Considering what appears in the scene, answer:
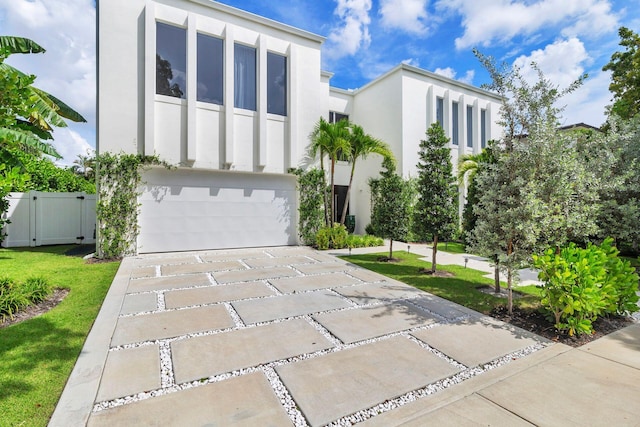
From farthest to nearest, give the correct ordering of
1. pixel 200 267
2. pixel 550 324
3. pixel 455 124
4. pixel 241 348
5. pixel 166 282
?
1. pixel 455 124
2. pixel 200 267
3. pixel 166 282
4. pixel 550 324
5. pixel 241 348

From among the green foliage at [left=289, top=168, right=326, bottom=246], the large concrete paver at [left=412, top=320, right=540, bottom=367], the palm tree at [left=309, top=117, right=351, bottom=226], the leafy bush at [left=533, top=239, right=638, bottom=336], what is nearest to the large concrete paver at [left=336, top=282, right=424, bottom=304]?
the large concrete paver at [left=412, top=320, right=540, bottom=367]

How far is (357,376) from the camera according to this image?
3.21m

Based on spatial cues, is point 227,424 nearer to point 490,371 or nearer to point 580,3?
point 490,371

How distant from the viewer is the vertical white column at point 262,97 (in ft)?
38.4

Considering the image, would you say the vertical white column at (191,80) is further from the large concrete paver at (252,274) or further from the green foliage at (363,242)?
the green foliage at (363,242)

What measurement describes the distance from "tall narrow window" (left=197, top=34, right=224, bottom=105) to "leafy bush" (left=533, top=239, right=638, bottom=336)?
11222 mm

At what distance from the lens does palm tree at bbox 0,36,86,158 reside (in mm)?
4402

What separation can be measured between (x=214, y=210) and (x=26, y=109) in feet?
23.1

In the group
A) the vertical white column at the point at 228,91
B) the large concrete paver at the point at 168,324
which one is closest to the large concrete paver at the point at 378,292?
the large concrete paver at the point at 168,324

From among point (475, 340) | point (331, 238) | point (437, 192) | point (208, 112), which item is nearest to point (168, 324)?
point (475, 340)

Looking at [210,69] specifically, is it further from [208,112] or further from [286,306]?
[286,306]

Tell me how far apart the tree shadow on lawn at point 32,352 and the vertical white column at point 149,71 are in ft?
23.9

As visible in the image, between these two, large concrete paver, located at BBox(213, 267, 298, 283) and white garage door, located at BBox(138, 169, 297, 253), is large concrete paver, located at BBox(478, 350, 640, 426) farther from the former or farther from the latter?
white garage door, located at BBox(138, 169, 297, 253)

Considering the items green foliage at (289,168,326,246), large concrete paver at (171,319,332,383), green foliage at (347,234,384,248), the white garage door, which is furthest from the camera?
green foliage at (289,168,326,246)
